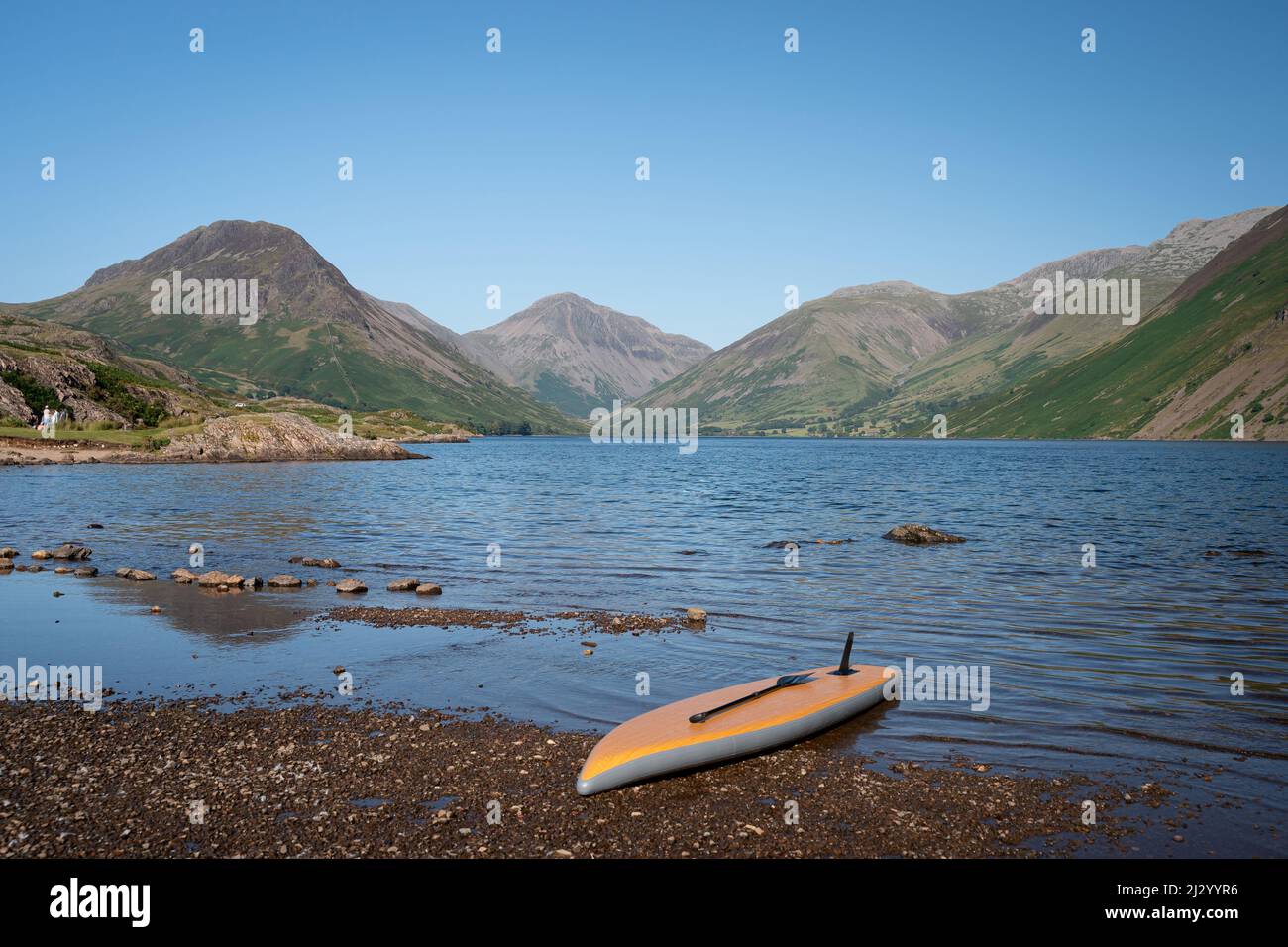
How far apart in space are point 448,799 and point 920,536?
123 ft

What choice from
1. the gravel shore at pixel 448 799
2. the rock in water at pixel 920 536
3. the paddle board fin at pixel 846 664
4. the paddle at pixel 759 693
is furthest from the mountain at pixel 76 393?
the paddle board fin at pixel 846 664

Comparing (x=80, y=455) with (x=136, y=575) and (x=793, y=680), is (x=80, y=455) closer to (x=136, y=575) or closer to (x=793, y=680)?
(x=136, y=575)

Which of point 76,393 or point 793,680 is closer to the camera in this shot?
point 793,680

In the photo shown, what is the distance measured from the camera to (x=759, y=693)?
16656mm

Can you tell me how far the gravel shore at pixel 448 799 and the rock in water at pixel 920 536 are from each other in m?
31.4

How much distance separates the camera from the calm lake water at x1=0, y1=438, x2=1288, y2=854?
16391mm

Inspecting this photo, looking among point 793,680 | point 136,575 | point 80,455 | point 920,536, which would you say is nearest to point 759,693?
point 793,680

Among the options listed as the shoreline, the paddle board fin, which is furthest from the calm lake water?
the shoreline

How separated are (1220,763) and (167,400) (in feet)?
542

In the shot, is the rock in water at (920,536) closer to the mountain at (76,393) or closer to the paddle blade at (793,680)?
the paddle blade at (793,680)

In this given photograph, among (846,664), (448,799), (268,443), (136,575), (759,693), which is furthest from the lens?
(268,443)

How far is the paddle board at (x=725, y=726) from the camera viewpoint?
13328mm
